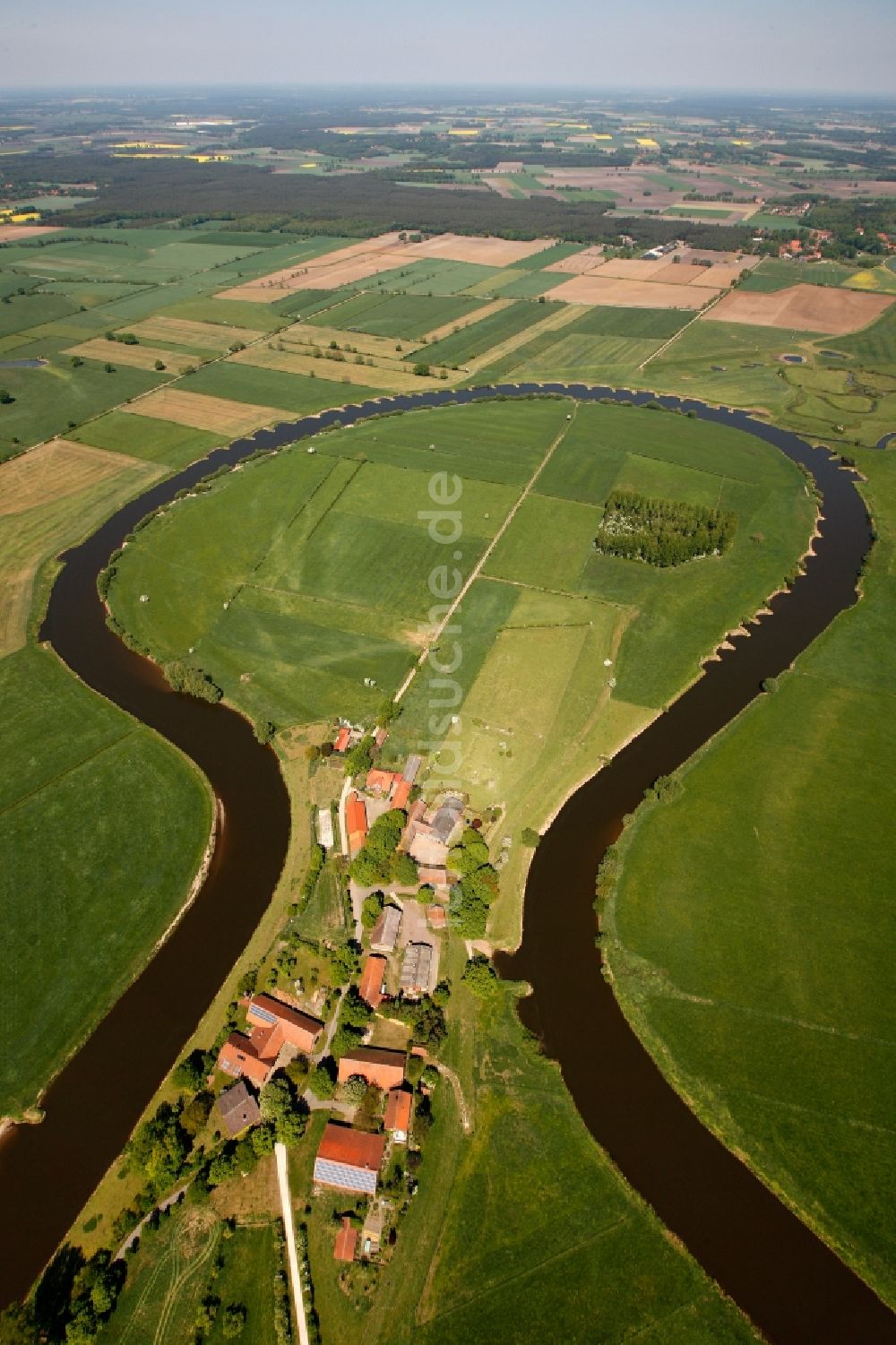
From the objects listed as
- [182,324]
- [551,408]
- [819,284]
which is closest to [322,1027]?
[551,408]

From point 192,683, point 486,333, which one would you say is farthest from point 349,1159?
point 486,333

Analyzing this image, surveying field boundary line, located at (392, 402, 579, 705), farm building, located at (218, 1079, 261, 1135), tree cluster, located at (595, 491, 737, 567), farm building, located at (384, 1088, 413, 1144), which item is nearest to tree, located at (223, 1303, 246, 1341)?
farm building, located at (218, 1079, 261, 1135)

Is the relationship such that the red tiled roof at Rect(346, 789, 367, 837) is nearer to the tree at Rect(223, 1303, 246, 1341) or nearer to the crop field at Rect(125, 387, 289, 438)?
the tree at Rect(223, 1303, 246, 1341)

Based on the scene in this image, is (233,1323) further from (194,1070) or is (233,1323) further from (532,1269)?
(532,1269)

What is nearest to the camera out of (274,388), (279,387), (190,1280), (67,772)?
(190,1280)

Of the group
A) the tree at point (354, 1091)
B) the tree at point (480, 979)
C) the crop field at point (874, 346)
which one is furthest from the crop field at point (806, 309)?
the tree at point (354, 1091)

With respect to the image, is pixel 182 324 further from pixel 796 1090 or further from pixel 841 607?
pixel 796 1090
